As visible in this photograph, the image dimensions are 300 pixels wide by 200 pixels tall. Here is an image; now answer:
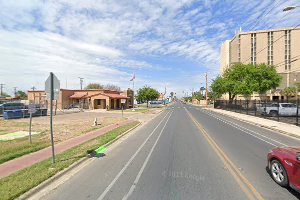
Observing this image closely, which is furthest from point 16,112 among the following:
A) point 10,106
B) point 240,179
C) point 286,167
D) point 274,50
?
point 274,50

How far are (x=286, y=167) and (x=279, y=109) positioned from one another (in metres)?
25.3

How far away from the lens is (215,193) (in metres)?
5.54

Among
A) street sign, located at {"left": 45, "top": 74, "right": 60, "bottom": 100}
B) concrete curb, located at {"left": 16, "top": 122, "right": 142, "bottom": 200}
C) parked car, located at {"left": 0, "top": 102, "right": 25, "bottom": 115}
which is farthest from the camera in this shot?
parked car, located at {"left": 0, "top": 102, "right": 25, "bottom": 115}

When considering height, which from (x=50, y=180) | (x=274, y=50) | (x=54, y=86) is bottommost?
(x=50, y=180)

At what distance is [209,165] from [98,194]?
3952 mm

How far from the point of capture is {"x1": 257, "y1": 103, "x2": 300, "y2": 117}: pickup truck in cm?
2683

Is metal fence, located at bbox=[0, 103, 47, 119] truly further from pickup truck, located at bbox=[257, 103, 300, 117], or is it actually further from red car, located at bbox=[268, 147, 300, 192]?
pickup truck, located at bbox=[257, 103, 300, 117]

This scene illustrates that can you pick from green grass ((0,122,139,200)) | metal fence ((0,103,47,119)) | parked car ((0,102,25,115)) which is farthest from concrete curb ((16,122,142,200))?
parked car ((0,102,25,115))

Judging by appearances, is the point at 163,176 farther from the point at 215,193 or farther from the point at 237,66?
the point at 237,66

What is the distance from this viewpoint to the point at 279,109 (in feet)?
91.9

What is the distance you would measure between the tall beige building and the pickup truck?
75.5 m

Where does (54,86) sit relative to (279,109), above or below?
above

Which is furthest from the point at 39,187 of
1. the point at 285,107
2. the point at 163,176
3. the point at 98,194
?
the point at 285,107

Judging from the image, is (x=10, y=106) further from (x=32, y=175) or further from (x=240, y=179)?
(x=240, y=179)
